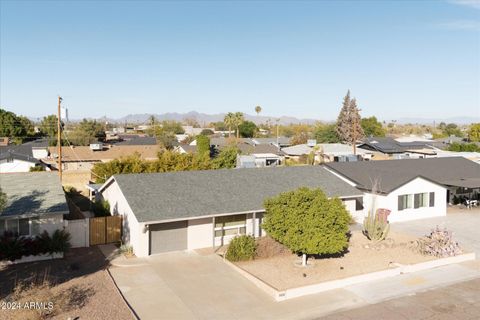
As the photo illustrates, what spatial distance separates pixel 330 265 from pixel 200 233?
24.5 feet

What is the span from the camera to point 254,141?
3664 inches

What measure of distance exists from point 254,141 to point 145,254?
71.9 meters

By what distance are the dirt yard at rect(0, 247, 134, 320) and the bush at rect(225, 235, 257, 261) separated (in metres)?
6.17

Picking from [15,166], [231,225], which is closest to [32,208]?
[231,225]

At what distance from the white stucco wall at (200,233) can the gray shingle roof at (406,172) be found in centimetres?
1356

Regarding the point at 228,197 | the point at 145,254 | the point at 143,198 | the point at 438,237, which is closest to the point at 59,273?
the point at 145,254

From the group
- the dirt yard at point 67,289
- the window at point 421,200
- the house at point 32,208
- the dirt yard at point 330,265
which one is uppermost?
the house at point 32,208

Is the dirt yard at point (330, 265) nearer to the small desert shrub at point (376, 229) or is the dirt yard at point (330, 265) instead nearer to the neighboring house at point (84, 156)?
the small desert shrub at point (376, 229)

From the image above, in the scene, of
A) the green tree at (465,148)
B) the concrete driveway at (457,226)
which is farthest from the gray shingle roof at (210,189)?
the green tree at (465,148)

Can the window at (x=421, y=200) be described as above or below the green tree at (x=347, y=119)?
below

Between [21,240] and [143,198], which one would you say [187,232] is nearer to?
[143,198]

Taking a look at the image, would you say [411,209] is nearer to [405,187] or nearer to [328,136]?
[405,187]

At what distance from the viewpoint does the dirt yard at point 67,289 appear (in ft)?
49.3

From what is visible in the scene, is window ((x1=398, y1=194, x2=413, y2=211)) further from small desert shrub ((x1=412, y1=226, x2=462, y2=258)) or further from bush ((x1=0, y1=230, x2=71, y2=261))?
bush ((x1=0, y1=230, x2=71, y2=261))
